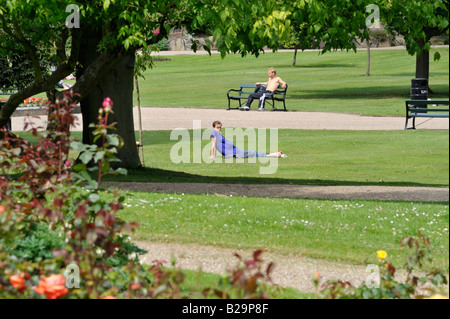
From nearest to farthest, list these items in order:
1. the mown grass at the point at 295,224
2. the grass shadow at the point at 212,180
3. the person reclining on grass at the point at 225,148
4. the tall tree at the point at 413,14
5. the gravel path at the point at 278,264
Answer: the gravel path at the point at 278,264 < the mown grass at the point at 295,224 < the tall tree at the point at 413,14 < the grass shadow at the point at 212,180 < the person reclining on grass at the point at 225,148

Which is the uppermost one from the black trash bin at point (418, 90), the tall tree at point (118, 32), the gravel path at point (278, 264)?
the tall tree at point (118, 32)

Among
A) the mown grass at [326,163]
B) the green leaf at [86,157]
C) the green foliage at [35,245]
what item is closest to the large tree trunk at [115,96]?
the mown grass at [326,163]

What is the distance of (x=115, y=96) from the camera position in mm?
13781

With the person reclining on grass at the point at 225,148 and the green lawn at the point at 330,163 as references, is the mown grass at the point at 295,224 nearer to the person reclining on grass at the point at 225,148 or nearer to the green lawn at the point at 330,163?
the green lawn at the point at 330,163

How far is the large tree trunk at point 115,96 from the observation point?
13664 millimetres

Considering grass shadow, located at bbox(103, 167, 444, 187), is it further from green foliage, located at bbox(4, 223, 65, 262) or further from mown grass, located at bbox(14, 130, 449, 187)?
green foliage, located at bbox(4, 223, 65, 262)

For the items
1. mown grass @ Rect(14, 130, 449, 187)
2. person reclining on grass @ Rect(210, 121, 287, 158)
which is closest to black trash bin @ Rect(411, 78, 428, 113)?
mown grass @ Rect(14, 130, 449, 187)

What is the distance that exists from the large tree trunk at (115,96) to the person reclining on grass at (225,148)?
10.1ft

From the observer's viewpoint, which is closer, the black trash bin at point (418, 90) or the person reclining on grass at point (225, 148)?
the person reclining on grass at point (225, 148)

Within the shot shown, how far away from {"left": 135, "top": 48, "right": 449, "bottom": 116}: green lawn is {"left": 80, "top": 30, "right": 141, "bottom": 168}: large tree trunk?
6.43 meters

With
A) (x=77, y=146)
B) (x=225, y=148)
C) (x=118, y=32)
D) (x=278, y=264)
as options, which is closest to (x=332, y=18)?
(x=118, y=32)

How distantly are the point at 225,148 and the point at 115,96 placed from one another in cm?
411

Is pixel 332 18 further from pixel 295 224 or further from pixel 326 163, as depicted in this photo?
pixel 326 163
